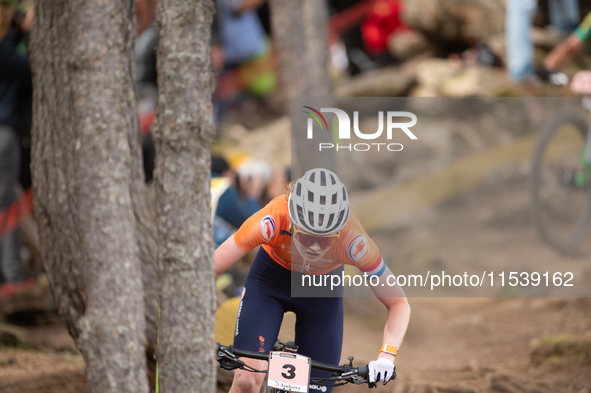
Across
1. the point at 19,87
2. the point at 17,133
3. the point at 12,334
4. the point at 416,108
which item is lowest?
the point at 12,334

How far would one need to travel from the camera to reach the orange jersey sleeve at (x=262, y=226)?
314cm

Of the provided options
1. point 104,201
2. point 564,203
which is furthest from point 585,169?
point 104,201

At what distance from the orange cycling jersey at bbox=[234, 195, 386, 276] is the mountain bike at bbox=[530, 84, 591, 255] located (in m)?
3.84

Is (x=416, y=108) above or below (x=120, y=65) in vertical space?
above

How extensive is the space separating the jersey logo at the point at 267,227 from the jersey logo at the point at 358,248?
0.46 meters

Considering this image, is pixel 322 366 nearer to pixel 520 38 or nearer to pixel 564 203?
pixel 520 38

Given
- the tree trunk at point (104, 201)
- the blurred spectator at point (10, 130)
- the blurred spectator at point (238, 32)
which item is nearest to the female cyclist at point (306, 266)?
the tree trunk at point (104, 201)

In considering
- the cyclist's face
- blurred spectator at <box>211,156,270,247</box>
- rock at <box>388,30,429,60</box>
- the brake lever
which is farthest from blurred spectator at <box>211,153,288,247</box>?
rock at <box>388,30,429,60</box>

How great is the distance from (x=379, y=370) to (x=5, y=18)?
4.60 meters

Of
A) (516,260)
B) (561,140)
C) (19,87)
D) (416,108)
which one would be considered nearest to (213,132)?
(19,87)

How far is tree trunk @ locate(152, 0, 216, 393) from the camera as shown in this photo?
268 cm

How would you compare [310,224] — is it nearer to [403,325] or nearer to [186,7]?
[403,325]

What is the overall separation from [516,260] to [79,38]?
712 cm

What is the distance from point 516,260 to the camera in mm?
8070
